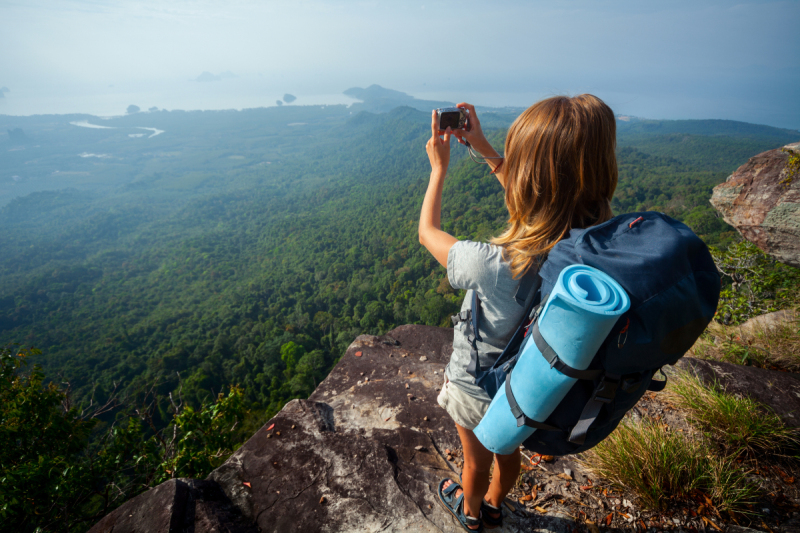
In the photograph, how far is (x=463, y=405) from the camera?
172 cm

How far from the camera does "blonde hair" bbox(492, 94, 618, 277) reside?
1176mm

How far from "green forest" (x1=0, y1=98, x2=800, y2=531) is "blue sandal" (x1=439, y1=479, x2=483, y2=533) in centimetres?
180

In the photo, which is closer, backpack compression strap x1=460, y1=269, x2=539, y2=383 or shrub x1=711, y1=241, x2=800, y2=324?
backpack compression strap x1=460, y1=269, x2=539, y2=383

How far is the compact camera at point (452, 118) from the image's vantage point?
A: 6.09ft

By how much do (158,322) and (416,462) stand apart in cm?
5761

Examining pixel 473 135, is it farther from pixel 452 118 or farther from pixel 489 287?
pixel 489 287

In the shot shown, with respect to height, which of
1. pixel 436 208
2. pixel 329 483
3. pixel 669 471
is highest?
pixel 436 208

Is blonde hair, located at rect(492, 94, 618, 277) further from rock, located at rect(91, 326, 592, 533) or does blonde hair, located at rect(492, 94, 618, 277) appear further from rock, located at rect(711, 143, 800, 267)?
rock, located at rect(711, 143, 800, 267)

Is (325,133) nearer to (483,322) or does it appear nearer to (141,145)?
(141,145)

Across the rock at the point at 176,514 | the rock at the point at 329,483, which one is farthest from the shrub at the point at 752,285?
the rock at the point at 176,514

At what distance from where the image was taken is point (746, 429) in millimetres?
2316

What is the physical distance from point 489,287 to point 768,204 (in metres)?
5.78

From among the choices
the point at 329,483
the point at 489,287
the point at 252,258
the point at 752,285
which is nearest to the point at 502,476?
the point at 489,287

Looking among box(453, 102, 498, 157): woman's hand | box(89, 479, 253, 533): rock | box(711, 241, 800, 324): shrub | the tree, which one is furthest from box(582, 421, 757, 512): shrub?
box(711, 241, 800, 324): shrub
